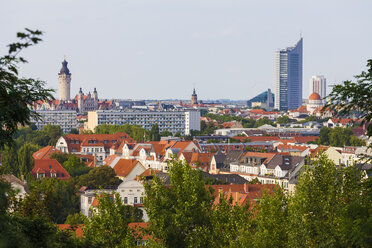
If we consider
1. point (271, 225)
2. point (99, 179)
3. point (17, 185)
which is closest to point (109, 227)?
point (271, 225)

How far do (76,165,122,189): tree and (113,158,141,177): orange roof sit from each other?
23.8 ft

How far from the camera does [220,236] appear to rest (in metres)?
30.0

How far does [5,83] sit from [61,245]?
6.55m

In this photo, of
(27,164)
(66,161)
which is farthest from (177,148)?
(27,164)

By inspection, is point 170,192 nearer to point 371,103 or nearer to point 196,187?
point 196,187

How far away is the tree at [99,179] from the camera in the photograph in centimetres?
7781

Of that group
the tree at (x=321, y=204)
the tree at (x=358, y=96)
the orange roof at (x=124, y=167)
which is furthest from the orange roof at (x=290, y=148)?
the tree at (x=358, y=96)

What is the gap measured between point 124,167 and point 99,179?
1439 cm

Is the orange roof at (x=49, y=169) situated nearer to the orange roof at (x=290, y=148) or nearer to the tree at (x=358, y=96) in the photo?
the orange roof at (x=290, y=148)

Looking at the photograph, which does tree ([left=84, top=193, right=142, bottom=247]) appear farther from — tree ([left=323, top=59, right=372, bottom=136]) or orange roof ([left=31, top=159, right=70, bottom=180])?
orange roof ([left=31, top=159, right=70, bottom=180])

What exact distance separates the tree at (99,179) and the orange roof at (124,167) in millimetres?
7261

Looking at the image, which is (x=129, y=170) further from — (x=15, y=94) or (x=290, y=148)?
(x=15, y=94)

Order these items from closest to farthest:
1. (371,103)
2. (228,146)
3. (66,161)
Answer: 1. (371,103)
2. (66,161)
3. (228,146)

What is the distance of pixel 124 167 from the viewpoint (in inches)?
3740
